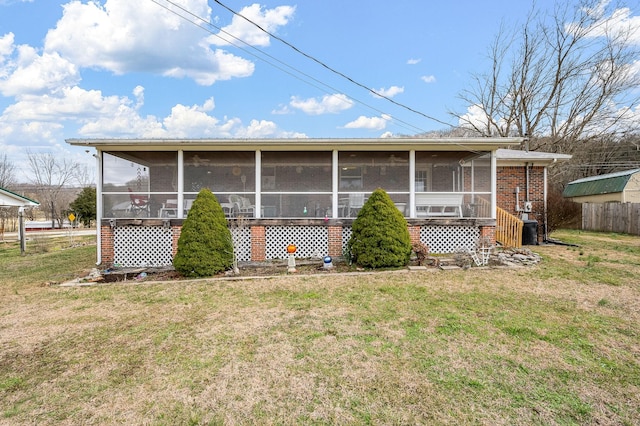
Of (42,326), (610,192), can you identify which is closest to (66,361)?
(42,326)

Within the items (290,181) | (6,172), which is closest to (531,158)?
(290,181)

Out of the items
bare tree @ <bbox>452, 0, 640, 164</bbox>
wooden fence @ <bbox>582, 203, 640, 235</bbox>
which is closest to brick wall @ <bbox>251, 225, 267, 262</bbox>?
wooden fence @ <bbox>582, 203, 640, 235</bbox>

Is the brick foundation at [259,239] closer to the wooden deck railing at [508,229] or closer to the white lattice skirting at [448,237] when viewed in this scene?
the white lattice skirting at [448,237]

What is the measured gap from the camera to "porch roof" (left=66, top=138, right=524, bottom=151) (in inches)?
329

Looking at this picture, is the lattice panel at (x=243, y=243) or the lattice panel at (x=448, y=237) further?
the lattice panel at (x=448, y=237)

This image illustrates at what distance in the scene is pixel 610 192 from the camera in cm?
1895

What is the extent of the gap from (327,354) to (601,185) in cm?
2371

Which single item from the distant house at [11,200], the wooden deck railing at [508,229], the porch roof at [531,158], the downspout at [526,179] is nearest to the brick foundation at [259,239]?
the wooden deck railing at [508,229]

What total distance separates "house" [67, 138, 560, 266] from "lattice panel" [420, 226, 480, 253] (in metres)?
0.03

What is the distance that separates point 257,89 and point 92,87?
8563mm

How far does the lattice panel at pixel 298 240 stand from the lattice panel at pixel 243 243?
19.5 inches

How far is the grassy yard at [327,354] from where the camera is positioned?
2.60 metres

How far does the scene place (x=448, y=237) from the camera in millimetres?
9336

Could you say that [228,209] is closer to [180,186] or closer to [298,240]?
[180,186]
